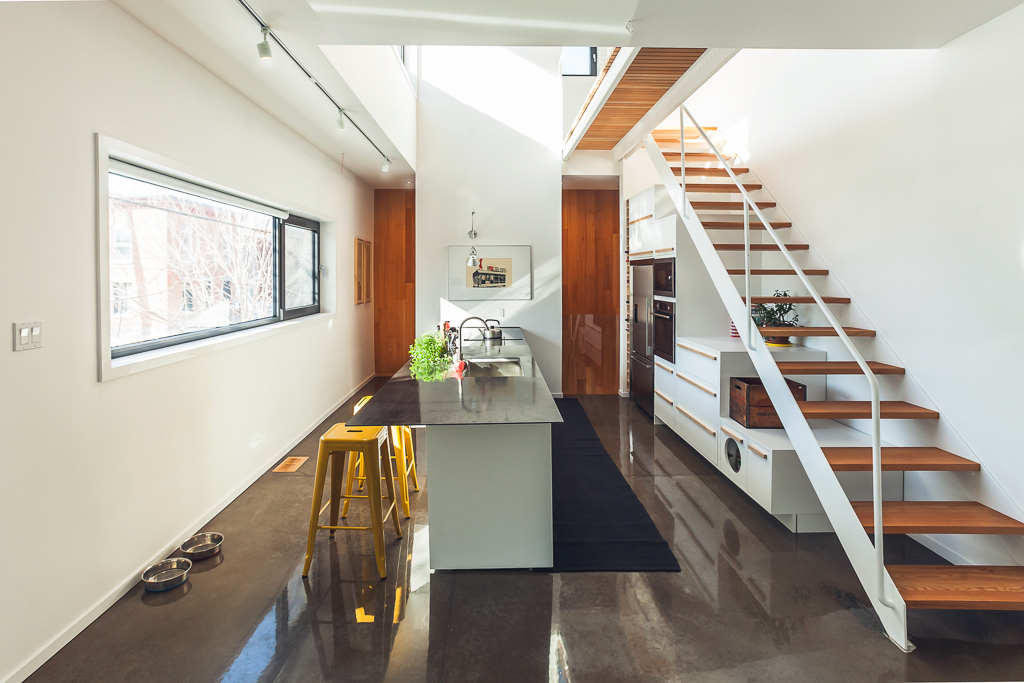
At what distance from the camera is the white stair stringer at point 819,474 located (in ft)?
7.32

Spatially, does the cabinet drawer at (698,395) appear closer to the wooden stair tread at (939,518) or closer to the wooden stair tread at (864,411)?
the wooden stair tread at (864,411)

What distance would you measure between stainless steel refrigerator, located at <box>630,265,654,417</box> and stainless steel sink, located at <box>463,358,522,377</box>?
6.24 feet

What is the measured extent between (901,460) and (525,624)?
204 cm

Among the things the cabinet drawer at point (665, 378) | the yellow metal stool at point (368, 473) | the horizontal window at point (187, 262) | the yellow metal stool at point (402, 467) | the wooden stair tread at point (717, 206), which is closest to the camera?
the yellow metal stool at point (368, 473)

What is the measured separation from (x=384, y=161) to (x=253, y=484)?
12.1ft

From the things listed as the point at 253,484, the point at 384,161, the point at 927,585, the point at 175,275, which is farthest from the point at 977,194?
the point at 384,161

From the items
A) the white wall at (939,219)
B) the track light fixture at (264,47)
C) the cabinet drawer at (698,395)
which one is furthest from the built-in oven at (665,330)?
the track light fixture at (264,47)

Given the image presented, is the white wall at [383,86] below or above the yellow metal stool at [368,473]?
above

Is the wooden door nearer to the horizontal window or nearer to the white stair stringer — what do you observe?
the horizontal window

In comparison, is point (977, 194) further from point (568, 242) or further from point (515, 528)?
point (568, 242)

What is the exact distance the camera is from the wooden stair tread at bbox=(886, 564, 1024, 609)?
7.20 ft

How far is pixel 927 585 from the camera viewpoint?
2301mm

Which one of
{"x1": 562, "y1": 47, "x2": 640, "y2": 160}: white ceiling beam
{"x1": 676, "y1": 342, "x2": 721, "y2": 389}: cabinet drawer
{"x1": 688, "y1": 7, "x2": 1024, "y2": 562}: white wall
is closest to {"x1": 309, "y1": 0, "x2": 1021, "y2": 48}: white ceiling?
{"x1": 688, "y1": 7, "x2": 1024, "y2": 562}: white wall

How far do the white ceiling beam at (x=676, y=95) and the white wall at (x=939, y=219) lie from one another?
2.76ft
